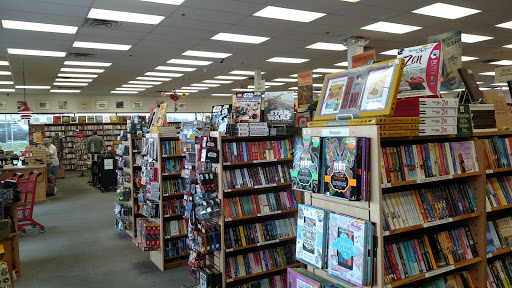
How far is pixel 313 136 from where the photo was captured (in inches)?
93.0

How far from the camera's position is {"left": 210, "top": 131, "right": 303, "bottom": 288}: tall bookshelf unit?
378 cm

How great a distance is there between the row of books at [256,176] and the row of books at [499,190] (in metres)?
2.02

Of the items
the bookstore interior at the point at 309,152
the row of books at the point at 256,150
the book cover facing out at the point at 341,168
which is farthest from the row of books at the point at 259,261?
the book cover facing out at the point at 341,168

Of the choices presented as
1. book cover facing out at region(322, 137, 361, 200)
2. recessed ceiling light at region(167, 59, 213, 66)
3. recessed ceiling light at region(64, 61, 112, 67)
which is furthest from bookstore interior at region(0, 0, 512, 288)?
recessed ceiling light at region(167, 59, 213, 66)

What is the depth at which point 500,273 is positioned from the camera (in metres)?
2.80

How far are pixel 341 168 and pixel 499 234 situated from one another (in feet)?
5.53

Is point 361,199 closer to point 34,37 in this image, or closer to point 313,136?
point 313,136

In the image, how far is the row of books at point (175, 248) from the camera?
5029mm

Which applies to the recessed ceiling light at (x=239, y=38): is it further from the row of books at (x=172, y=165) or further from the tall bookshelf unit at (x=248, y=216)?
the tall bookshelf unit at (x=248, y=216)

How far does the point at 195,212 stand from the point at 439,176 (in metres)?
2.38

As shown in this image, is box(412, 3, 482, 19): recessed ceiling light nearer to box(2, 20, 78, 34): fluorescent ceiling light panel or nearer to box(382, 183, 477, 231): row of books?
box(382, 183, 477, 231): row of books

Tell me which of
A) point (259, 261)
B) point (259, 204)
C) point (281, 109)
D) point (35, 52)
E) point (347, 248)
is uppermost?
point (35, 52)

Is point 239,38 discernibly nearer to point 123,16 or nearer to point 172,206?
point 123,16

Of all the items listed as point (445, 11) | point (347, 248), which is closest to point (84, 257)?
point (347, 248)
